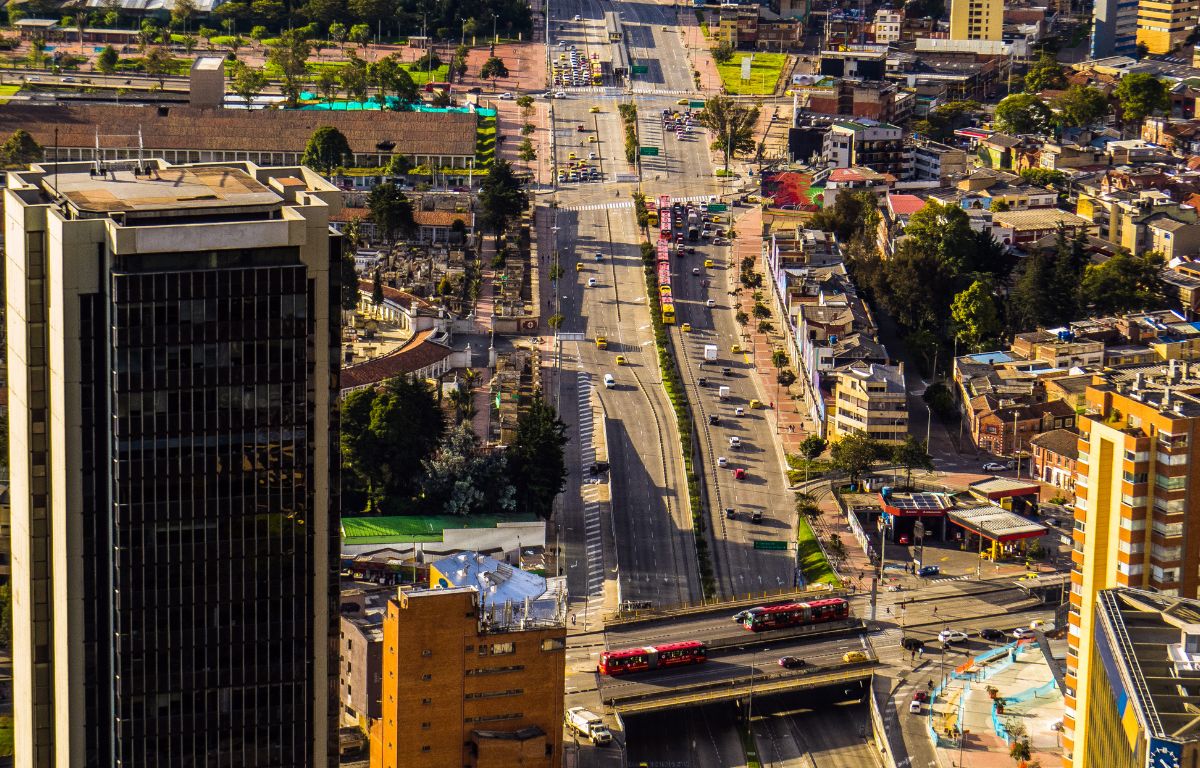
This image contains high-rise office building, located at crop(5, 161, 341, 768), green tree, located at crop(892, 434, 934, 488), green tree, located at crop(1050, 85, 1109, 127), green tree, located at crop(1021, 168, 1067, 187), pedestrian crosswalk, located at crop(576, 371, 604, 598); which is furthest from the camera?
green tree, located at crop(1050, 85, 1109, 127)

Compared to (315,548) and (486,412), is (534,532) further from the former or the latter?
(315,548)

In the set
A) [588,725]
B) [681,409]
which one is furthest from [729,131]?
[588,725]

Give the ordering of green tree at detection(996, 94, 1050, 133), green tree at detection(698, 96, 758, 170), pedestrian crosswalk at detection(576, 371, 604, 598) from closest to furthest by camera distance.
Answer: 1. pedestrian crosswalk at detection(576, 371, 604, 598)
2. green tree at detection(698, 96, 758, 170)
3. green tree at detection(996, 94, 1050, 133)

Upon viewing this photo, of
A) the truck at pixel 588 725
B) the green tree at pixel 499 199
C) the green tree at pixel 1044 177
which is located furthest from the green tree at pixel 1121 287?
the truck at pixel 588 725

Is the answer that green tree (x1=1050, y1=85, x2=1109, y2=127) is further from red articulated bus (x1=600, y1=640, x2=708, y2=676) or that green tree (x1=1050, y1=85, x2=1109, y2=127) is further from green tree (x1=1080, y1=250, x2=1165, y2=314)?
red articulated bus (x1=600, y1=640, x2=708, y2=676)

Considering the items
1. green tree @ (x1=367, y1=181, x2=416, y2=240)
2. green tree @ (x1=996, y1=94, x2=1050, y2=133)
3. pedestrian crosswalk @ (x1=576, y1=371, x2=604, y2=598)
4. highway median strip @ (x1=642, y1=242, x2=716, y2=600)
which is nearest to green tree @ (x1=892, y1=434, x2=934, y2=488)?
highway median strip @ (x1=642, y1=242, x2=716, y2=600)

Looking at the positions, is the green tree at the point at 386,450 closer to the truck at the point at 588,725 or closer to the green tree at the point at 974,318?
the truck at the point at 588,725

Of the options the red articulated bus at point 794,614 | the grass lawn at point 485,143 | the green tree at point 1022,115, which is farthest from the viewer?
the green tree at point 1022,115
